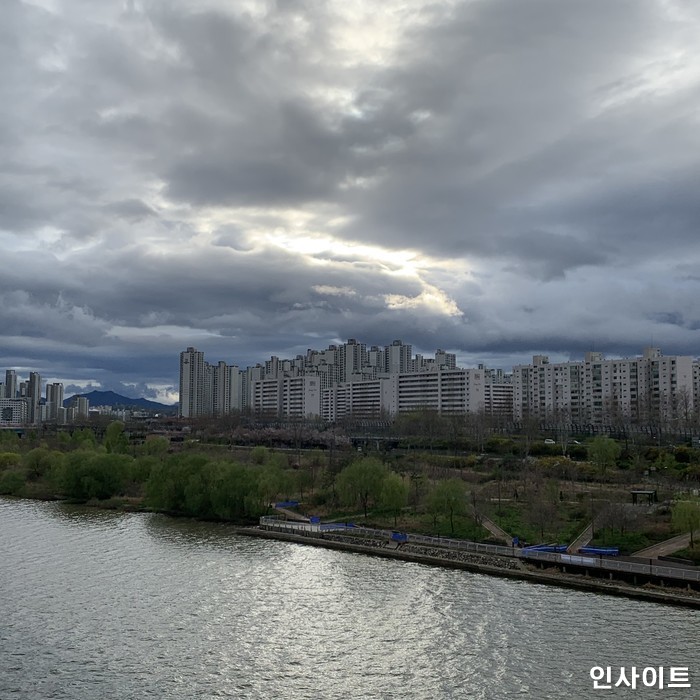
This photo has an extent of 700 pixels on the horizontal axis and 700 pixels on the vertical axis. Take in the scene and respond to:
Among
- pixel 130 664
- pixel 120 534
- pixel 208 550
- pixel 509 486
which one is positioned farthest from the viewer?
pixel 509 486

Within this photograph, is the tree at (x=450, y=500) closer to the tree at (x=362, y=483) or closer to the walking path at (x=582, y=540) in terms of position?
the tree at (x=362, y=483)

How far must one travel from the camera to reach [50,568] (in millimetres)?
31047

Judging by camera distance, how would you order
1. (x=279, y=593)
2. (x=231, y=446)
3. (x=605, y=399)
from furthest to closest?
(x=605, y=399) < (x=231, y=446) < (x=279, y=593)

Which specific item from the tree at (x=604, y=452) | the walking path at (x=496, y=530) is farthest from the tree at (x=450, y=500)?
the tree at (x=604, y=452)

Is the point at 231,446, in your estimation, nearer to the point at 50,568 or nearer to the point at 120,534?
the point at 120,534

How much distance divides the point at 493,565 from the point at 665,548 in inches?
304

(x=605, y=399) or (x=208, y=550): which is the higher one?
(x=605, y=399)

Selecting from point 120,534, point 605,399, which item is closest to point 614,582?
point 120,534

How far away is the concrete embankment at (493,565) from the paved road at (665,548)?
4.30 m

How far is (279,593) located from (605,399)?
81.1m

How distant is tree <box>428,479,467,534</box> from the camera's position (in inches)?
1487

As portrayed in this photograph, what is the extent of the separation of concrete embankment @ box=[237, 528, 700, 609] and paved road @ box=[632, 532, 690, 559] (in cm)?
430

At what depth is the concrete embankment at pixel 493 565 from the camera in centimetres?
2603

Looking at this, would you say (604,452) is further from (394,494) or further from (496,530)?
(496,530)
